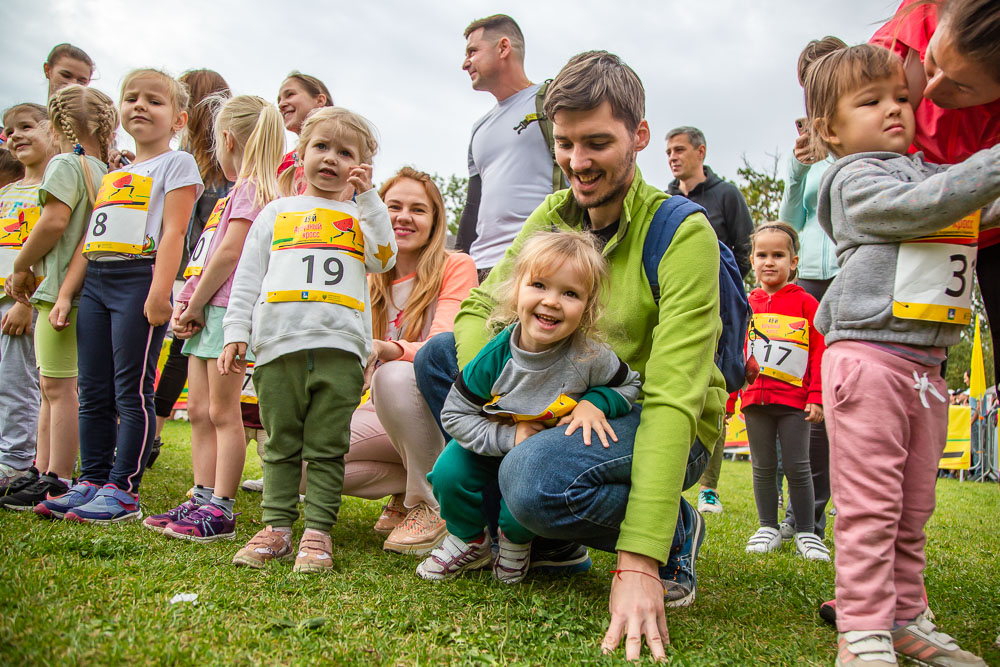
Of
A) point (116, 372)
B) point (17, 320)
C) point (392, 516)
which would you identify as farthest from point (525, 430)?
point (17, 320)

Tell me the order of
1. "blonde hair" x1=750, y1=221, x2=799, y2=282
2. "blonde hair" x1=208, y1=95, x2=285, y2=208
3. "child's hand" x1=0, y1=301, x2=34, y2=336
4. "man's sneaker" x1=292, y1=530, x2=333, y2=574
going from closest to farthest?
"man's sneaker" x1=292, y1=530, x2=333, y2=574, "blonde hair" x1=208, y1=95, x2=285, y2=208, "child's hand" x1=0, y1=301, x2=34, y2=336, "blonde hair" x1=750, y1=221, x2=799, y2=282

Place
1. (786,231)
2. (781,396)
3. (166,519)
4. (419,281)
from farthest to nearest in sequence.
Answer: (786,231), (781,396), (419,281), (166,519)

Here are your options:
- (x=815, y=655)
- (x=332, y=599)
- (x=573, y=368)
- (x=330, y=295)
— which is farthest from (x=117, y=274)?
(x=815, y=655)

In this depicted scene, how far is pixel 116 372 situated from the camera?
10.9 ft

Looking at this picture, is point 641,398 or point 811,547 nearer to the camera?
point 641,398

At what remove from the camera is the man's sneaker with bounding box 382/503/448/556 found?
2.81 meters

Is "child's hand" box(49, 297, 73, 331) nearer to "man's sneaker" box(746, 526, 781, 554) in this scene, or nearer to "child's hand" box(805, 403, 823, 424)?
"man's sneaker" box(746, 526, 781, 554)

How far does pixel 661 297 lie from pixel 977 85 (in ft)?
3.34

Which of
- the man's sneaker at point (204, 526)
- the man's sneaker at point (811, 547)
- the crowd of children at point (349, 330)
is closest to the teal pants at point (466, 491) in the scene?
the crowd of children at point (349, 330)

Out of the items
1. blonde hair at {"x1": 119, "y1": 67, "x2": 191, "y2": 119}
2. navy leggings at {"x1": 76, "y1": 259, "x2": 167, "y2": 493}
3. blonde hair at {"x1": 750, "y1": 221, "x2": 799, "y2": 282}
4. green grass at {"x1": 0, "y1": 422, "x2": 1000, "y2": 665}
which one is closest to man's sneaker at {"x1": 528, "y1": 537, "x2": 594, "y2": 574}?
green grass at {"x1": 0, "y1": 422, "x2": 1000, "y2": 665}

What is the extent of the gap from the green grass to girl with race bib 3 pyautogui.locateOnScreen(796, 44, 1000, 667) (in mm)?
233

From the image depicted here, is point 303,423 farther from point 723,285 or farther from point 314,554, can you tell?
point 723,285

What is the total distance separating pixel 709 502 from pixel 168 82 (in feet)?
15.1

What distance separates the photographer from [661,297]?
218cm
